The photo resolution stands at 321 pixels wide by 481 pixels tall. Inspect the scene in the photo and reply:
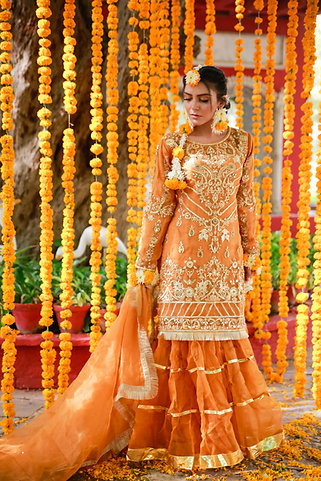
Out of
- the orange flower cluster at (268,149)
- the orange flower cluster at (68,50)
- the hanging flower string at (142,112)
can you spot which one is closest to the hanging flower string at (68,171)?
the orange flower cluster at (68,50)

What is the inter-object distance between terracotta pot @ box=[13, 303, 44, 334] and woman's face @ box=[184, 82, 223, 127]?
1877mm

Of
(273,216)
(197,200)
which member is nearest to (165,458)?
(197,200)

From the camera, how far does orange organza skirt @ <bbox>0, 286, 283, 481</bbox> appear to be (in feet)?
8.68

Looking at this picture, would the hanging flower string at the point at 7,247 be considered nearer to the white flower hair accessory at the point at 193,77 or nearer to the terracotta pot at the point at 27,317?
the terracotta pot at the point at 27,317

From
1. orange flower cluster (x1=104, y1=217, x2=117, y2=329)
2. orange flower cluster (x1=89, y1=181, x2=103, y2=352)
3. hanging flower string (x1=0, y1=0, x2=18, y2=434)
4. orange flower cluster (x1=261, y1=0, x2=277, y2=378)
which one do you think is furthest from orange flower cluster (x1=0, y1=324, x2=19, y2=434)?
orange flower cluster (x1=261, y1=0, x2=277, y2=378)

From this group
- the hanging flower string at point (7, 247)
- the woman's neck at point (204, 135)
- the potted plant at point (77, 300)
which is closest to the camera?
the woman's neck at point (204, 135)

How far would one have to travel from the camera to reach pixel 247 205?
2920 millimetres

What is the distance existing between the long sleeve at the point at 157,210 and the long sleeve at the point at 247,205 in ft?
1.21

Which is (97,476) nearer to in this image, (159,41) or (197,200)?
(197,200)

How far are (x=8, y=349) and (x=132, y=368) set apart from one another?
2.65 ft

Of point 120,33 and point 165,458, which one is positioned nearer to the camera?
point 165,458

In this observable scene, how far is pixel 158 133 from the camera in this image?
3.61 m

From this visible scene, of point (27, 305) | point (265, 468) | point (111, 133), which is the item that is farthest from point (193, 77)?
point (27, 305)

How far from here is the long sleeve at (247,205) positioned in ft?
9.46
